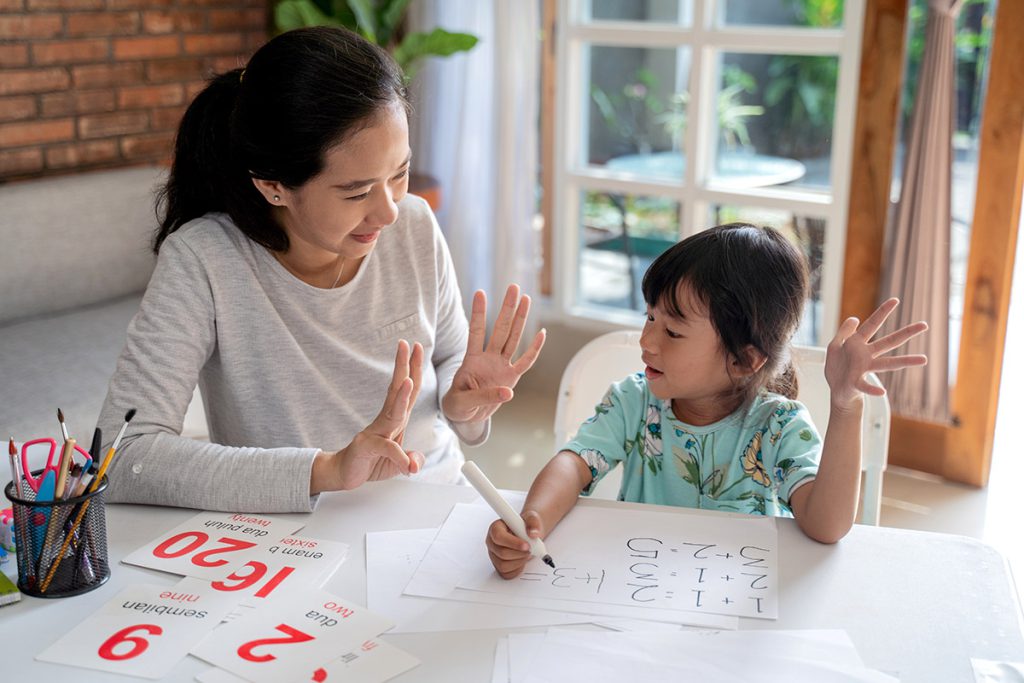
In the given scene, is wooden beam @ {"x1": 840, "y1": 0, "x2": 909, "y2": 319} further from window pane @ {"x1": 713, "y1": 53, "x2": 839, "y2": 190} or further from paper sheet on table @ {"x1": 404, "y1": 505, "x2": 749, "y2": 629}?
paper sheet on table @ {"x1": 404, "y1": 505, "x2": 749, "y2": 629}

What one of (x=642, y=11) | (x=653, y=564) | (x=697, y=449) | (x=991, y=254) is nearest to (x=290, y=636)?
(x=653, y=564)

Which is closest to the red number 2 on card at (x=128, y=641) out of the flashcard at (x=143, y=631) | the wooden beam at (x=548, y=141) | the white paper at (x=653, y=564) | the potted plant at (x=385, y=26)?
the flashcard at (x=143, y=631)

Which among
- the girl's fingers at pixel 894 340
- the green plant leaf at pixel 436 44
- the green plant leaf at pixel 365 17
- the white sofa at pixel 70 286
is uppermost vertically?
the green plant leaf at pixel 365 17

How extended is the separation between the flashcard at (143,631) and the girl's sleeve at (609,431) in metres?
0.51

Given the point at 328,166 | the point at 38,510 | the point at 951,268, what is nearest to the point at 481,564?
the point at 38,510

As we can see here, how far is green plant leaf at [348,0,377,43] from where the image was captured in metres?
3.14

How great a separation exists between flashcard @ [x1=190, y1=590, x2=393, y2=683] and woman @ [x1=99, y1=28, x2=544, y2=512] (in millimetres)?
211

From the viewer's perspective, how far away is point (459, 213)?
3488 mm

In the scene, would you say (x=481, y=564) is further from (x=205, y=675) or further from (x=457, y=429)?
(x=457, y=429)

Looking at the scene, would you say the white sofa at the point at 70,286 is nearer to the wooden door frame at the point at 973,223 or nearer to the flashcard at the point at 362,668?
the flashcard at the point at 362,668

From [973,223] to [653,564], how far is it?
1.90 m

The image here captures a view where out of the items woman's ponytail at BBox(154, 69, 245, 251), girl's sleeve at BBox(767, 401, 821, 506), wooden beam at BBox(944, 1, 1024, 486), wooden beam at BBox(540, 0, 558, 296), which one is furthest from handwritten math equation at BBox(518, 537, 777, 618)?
wooden beam at BBox(540, 0, 558, 296)

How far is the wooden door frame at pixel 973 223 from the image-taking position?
8.36 feet

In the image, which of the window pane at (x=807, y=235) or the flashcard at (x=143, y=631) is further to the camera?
the window pane at (x=807, y=235)
